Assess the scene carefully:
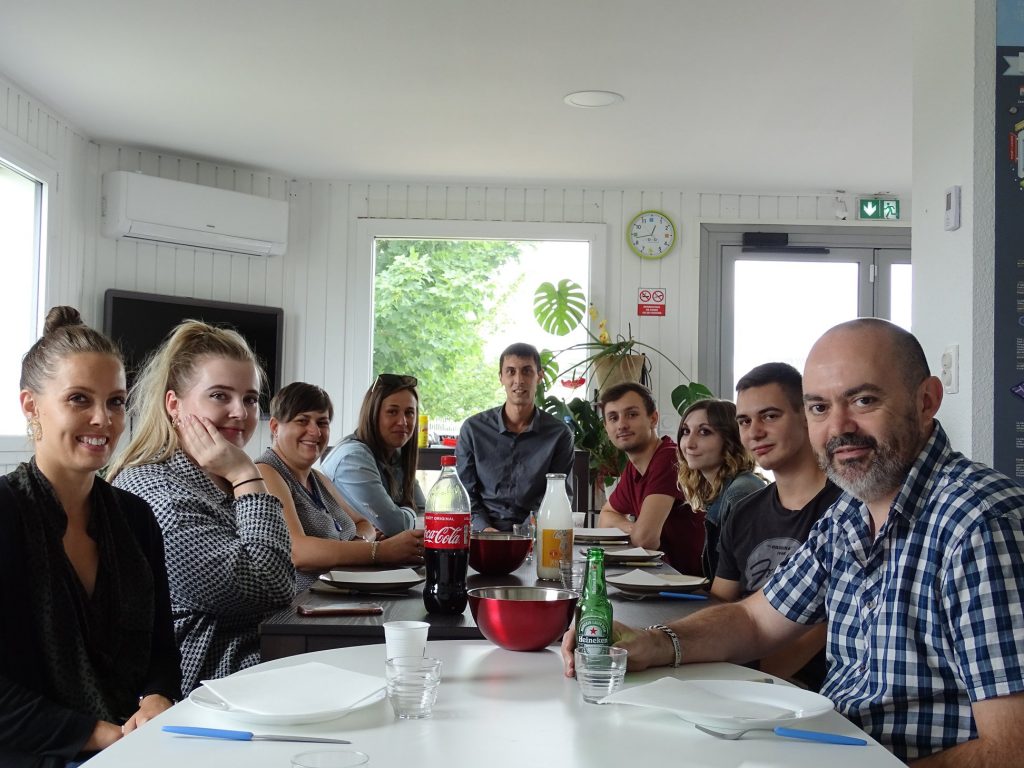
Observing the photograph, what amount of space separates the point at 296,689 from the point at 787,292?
5.68 meters

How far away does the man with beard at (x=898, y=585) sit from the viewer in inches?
48.4

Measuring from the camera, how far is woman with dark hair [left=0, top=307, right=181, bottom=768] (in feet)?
4.83

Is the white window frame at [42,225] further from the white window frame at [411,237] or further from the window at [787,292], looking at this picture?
the window at [787,292]

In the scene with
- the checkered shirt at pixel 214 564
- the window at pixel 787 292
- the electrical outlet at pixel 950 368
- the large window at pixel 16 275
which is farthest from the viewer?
the window at pixel 787 292

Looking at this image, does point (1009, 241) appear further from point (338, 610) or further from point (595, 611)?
point (338, 610)

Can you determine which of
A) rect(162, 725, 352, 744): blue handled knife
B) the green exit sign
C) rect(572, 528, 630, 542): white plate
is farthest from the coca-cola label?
the green exit sign

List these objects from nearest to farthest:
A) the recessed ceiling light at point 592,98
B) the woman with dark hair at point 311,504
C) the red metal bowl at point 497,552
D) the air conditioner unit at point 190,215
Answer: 1. the red metal bowl at point 497,552
2. the woman with dark hair at point 311,504
3. the recessed ceiling light at point 592,98
4. the air conditioner unit at point 190,215

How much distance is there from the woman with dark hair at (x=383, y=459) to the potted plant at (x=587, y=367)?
6.46 ft

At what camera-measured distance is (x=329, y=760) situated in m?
0.89

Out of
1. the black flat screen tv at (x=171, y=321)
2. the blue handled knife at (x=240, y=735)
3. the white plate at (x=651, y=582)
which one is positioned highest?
the black flat screen tv at (x=171, y=321)

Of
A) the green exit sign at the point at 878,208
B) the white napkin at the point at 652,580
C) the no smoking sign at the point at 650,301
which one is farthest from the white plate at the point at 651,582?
the green exit sign at the point at 878,208

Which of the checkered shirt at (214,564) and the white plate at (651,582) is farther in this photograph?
the white plate at (651,582)

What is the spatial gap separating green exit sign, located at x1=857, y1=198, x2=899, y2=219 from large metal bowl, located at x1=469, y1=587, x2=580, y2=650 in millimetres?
5398

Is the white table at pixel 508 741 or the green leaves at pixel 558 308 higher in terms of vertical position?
the green leaves at pixel 558 308
